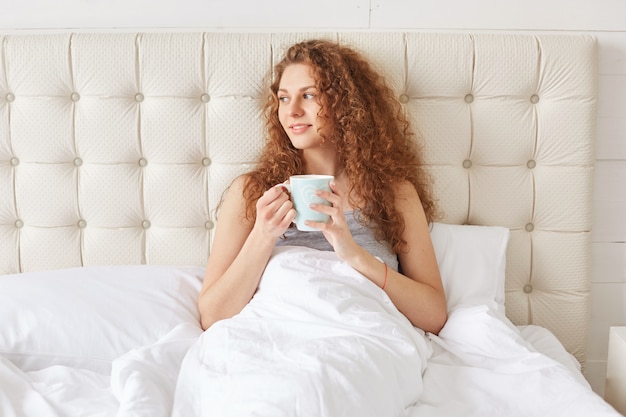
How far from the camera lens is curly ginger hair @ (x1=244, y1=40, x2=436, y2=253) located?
49.0 inches

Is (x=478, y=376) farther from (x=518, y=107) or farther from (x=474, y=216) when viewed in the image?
(x=518, y=107)

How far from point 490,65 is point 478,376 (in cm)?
76

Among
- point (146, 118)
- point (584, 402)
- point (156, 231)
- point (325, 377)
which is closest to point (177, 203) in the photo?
point (156, 231)

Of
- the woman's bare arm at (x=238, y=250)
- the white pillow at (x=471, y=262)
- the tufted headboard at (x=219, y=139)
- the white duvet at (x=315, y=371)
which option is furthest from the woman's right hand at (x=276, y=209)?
the white pillow at (x=471, y=262)

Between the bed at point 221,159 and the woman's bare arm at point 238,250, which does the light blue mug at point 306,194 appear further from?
the bed at point 221,159

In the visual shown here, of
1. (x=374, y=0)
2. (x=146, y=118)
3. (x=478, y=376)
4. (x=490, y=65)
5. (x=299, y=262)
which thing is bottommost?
(x=478, y=376)

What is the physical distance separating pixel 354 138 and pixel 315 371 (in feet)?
1.97

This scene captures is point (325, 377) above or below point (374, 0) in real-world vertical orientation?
below

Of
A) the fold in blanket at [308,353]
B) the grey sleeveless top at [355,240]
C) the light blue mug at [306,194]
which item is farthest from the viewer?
the grey sleeveless top at [355,240]

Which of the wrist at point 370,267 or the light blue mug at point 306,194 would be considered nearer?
the light blue mug at point 306,194

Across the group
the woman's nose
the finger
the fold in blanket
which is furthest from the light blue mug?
the woman's nose

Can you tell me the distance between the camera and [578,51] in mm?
1335

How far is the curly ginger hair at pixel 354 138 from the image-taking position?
1.24 metres

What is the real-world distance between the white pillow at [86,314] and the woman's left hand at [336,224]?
14.9 inches
